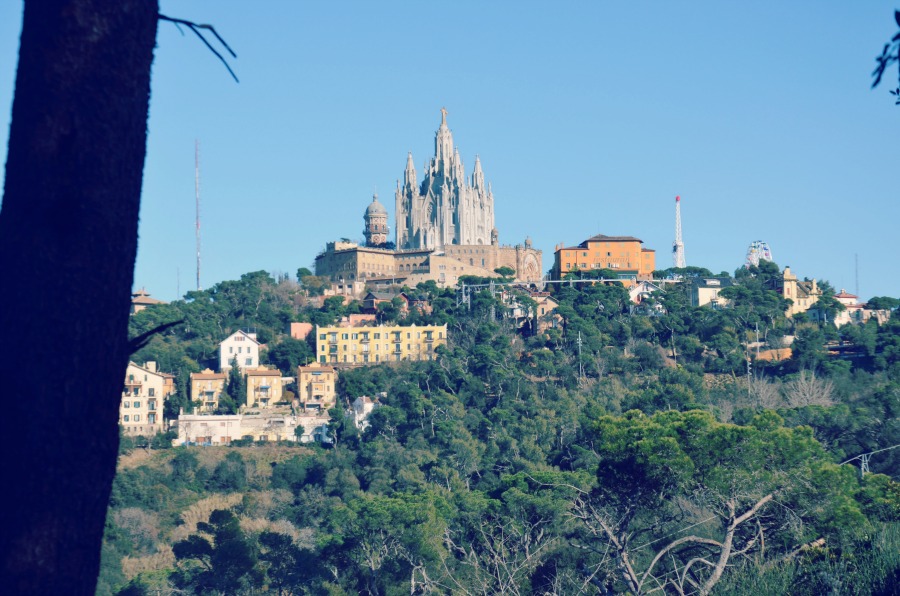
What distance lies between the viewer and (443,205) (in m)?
109

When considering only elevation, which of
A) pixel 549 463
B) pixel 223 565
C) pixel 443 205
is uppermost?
pixel 443 205

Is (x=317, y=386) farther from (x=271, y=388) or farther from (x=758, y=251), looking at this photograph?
(x=758, y=251)

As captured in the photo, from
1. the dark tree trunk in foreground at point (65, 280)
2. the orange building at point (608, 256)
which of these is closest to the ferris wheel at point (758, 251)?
the orange building at point (608, 256)

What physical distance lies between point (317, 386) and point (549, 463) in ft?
77.1

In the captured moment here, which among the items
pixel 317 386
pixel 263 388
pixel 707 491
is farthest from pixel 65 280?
pixel 263 388

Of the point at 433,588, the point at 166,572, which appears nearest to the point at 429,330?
the point at 166,572

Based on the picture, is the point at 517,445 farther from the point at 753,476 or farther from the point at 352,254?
the point at 352,254

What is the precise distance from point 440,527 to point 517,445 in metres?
18.6

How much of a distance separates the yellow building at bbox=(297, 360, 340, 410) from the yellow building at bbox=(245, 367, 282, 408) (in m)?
1.29

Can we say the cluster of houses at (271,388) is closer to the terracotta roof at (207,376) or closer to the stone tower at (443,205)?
the terracotta roof at (207,376)

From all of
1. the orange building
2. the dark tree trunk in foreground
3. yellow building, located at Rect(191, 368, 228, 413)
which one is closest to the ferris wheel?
the orange building

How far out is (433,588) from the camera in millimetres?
27641

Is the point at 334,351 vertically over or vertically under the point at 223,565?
over

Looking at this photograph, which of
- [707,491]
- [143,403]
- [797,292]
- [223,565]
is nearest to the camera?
[707,491]
